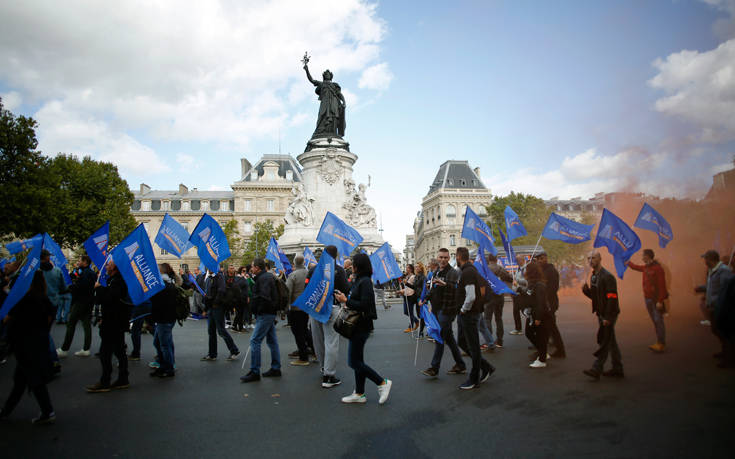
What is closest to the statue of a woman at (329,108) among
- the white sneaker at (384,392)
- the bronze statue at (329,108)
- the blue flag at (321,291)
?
the bronze statue at (329,108)

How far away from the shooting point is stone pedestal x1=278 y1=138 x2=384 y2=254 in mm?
22828

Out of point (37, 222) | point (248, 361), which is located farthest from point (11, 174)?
point (248, 361)

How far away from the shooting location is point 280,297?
7668 millimetres

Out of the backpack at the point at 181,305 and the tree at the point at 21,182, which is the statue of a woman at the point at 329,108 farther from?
the backpack at the point at 181,305

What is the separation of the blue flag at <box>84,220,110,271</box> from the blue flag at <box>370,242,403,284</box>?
7.21 m

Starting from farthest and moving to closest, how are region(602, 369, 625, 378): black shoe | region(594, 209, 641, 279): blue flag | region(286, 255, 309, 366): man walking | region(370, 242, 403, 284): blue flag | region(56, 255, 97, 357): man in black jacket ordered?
region(370, 242, 403, 284): blue flag < region(56, 255, 97, 357): man in black jacket < region(594, 209, 641, 279): blue flag < region(286, 255, 309, 366): man walking < region(602, 369, 625, 378): black shoe

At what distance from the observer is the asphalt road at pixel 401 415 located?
159 inches

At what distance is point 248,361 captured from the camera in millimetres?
8359

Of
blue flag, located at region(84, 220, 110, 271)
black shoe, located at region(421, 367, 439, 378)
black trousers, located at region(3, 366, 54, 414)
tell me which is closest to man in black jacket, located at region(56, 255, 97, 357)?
blue flag, located at region(84, 220, 110, 271)

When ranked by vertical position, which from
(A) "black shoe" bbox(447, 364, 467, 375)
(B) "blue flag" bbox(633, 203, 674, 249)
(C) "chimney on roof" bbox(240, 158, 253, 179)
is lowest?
(A) "black shoe" bbox(447, 364, 467, 375)

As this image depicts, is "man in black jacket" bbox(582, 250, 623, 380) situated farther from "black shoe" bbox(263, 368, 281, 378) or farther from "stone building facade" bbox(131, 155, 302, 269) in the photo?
"stone building facade" bbox(131, 155, 302, 269)

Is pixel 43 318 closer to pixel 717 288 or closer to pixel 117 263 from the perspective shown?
pixel 117 263

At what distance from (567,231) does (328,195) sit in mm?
14974

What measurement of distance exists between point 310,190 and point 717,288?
19.4m
